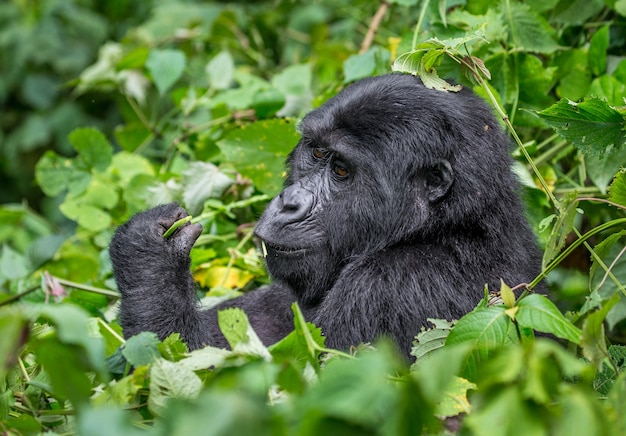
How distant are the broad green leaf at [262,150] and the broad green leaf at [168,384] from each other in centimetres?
178

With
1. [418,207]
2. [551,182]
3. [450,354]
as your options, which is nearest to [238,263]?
[418,207]

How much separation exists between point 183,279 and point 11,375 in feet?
2.68

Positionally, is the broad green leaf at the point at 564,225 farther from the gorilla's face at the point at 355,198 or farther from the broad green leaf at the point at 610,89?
the broad green leaf at the point at 610,89

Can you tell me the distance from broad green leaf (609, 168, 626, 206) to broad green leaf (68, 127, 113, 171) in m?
2.55

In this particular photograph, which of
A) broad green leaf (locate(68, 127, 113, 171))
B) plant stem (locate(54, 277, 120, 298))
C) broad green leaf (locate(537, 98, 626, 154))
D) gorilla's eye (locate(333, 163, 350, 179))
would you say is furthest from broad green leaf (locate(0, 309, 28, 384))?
broad green leaf (locate(68, 127, 113, 171))

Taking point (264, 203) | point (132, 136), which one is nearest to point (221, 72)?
point (132, 136)

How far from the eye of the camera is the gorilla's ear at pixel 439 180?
9.38ft

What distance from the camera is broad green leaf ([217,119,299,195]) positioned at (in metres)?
3.76

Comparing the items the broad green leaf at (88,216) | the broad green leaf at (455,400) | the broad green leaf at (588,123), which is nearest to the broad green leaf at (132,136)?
the broad green leaf at (88,216)

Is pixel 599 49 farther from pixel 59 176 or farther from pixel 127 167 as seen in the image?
pixel 59 176

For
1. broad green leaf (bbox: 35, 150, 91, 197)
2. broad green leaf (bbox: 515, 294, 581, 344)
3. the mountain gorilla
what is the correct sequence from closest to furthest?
1. broad green leaf (bbox: 515, 294, 581, 344)
2. the mountain gorilla
3. broad green leaf (bbox: 35, 150, 91, 197)

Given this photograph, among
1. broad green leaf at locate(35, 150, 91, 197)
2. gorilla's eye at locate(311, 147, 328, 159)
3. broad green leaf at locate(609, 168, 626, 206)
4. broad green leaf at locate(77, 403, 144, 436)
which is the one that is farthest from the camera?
broad green leaf at locate(35, 150, 91, 197)

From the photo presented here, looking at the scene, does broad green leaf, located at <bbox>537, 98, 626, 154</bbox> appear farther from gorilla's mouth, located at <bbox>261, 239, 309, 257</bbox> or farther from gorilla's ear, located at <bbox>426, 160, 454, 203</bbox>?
gorilla's mouth, located at <bbox>261, 239, 309, 257</bbox>

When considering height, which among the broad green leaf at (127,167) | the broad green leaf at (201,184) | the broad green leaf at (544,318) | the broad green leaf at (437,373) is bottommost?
the broad green leaf at (127,167)
